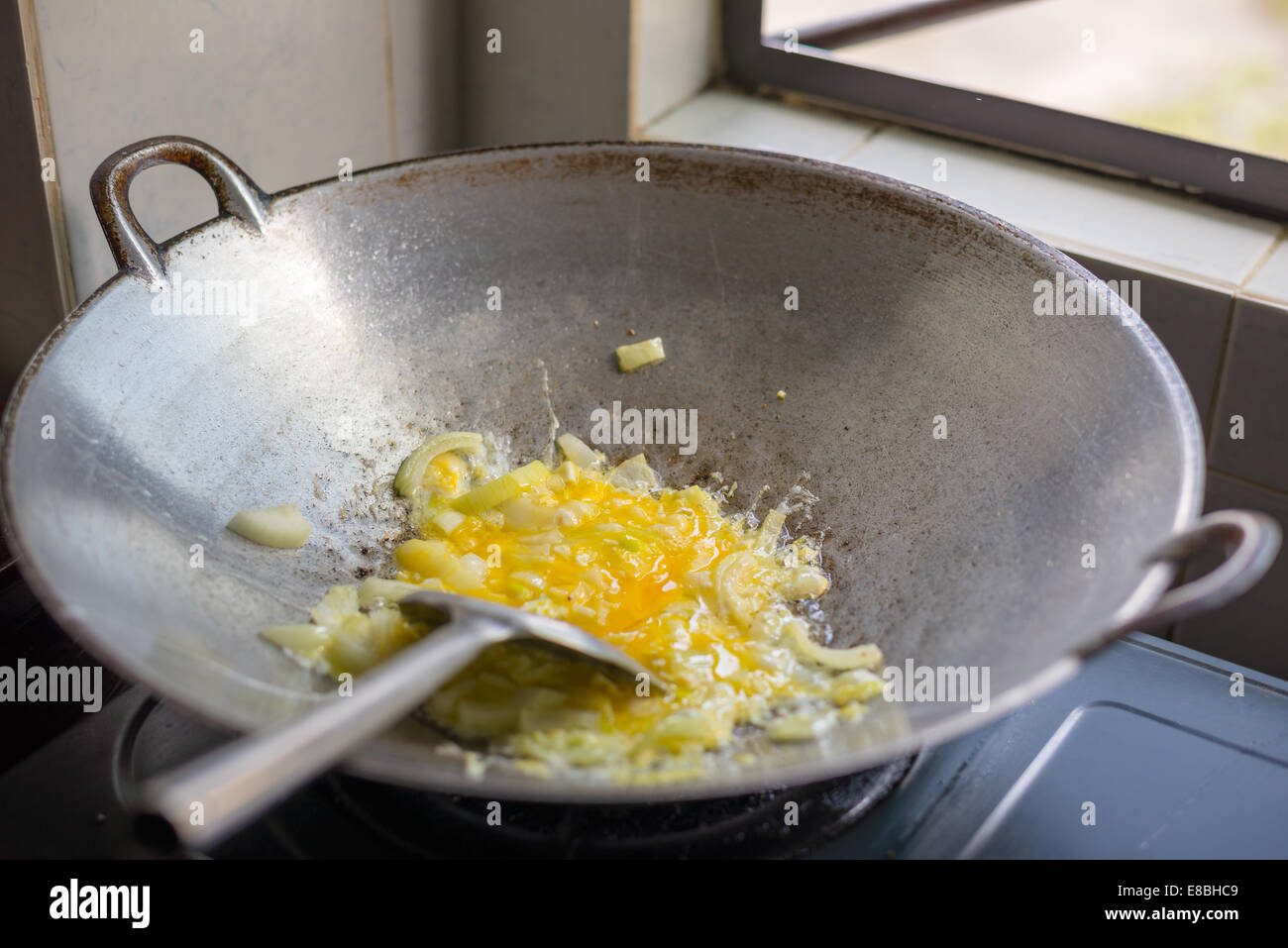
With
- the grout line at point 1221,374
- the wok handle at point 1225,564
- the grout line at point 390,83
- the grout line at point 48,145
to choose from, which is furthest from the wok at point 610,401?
the grout line at point 390,83

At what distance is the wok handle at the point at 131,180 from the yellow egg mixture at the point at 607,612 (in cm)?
25

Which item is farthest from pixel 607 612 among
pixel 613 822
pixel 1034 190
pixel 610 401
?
pixel 1034 190

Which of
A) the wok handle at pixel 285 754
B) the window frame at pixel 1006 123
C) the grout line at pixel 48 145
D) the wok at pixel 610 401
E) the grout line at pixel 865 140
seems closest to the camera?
the wok handle at pixel 285 754

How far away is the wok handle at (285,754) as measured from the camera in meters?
0.49

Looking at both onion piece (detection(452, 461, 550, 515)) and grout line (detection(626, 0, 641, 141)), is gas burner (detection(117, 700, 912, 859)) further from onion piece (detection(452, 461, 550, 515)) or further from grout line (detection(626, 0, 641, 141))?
grout line (detection(626, 0, 641, 141))

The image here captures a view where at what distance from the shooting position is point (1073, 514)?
30.9 inches

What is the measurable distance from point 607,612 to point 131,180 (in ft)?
1.50

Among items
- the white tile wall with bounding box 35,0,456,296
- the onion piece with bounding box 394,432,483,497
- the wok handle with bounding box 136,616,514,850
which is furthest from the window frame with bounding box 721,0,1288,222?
the wok handle with bounding box 136,616,514,850

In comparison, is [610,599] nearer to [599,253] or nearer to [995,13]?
[599,253]

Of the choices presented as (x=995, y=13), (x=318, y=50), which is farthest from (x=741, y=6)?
(x=995, y=13)

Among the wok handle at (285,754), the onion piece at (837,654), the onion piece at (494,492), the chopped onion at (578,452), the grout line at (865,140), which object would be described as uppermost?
the grout line at (865,140)

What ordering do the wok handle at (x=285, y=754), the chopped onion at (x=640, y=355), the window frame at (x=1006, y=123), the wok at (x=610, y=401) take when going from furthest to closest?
the window frame at (x=1006, y=123), the chopped onion at (x=640, y=355), the wok at (x=610, y=401), the wok handle at (x=285, y=754)

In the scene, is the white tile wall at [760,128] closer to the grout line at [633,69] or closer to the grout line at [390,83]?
the grout line at [633,69]

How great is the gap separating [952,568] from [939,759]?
0.14 meters
